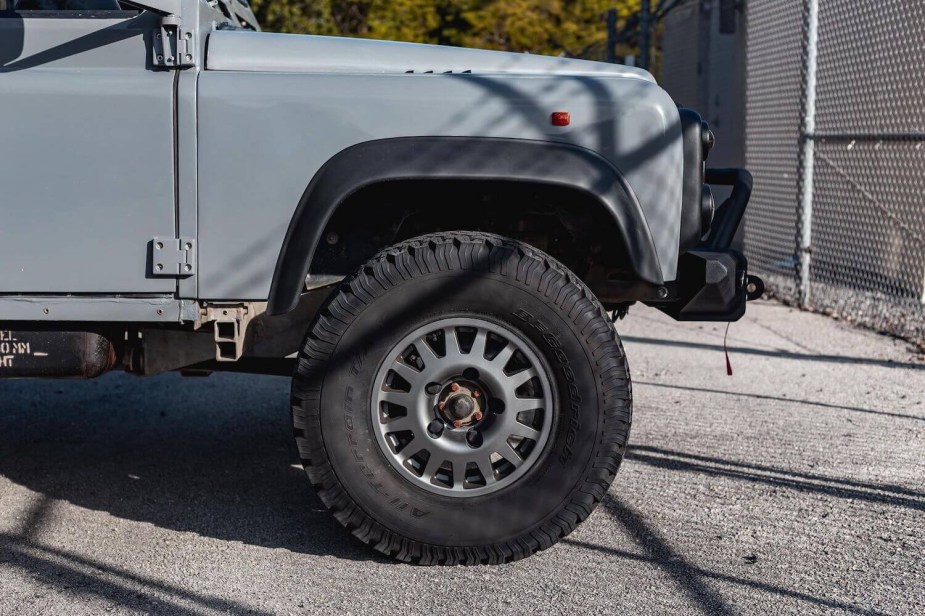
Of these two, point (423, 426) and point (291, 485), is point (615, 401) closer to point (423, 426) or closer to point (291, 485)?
point (423, 426)

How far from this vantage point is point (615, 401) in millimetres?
3574

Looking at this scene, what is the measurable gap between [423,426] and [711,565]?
105cm

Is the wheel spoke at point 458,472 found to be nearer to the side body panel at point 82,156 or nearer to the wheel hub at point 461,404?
the wheel hub at point 461,404

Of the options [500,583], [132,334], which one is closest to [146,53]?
[132,334]

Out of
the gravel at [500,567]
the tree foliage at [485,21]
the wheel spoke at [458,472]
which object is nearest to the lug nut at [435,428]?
the wheel spoke at [458,472]

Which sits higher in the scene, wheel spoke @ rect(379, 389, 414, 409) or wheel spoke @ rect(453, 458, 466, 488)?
wheel spoke @ rect(379, 389, 414, 409)

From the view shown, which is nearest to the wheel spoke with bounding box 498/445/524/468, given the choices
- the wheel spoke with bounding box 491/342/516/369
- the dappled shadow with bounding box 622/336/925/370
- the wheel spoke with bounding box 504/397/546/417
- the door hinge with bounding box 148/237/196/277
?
the wheel spoke with bounding box 504/397/546/417

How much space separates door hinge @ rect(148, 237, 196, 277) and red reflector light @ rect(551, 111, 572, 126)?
1.24 metres

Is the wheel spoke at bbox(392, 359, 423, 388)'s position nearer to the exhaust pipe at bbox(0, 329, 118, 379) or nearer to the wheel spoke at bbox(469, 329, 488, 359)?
the wheel spoke at bbox(469, 329, 488, 359)

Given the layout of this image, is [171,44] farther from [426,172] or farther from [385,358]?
[385,358]

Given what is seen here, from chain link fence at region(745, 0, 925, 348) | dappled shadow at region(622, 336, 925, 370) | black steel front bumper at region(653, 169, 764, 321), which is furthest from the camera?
chain link fence at region(745, 0, 925, 348)

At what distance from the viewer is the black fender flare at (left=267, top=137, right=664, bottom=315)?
3504mm

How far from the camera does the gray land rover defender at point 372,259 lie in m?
3.53

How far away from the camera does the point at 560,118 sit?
11.7 ft
